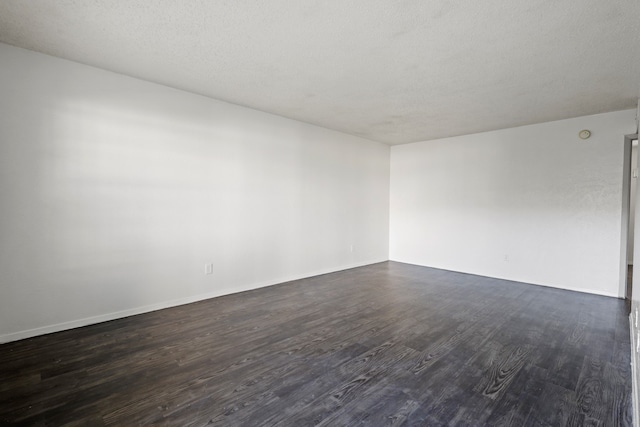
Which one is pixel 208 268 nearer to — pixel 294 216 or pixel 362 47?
pixel 294 216

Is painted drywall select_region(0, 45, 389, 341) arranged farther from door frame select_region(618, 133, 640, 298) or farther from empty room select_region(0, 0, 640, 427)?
door frame select_region(618, 133, 640, 298)

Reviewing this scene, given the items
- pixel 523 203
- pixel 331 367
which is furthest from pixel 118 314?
pixel 523 203

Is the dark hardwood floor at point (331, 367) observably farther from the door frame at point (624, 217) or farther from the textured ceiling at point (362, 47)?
the textured ceiling at point (362, 47)

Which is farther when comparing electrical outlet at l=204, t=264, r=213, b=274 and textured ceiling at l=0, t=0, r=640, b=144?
electrical outlet at l=204, t=264, r=213, b=274

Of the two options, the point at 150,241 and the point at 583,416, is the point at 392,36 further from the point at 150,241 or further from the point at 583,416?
the point at 150,241

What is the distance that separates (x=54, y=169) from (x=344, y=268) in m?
4.42

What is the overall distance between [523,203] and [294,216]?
3.78 m

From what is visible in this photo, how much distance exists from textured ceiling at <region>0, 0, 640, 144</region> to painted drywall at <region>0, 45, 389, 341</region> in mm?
337

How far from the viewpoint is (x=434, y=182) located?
5.92m

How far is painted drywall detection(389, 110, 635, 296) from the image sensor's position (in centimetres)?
409

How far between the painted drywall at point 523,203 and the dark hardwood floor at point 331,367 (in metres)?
1.04

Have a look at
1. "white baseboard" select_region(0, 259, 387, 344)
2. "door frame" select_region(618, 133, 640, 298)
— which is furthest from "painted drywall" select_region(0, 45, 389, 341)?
"door frame" select_region(618, 133, 640, 298)

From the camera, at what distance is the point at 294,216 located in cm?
479

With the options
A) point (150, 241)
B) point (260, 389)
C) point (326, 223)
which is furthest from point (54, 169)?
point (326, 223)
